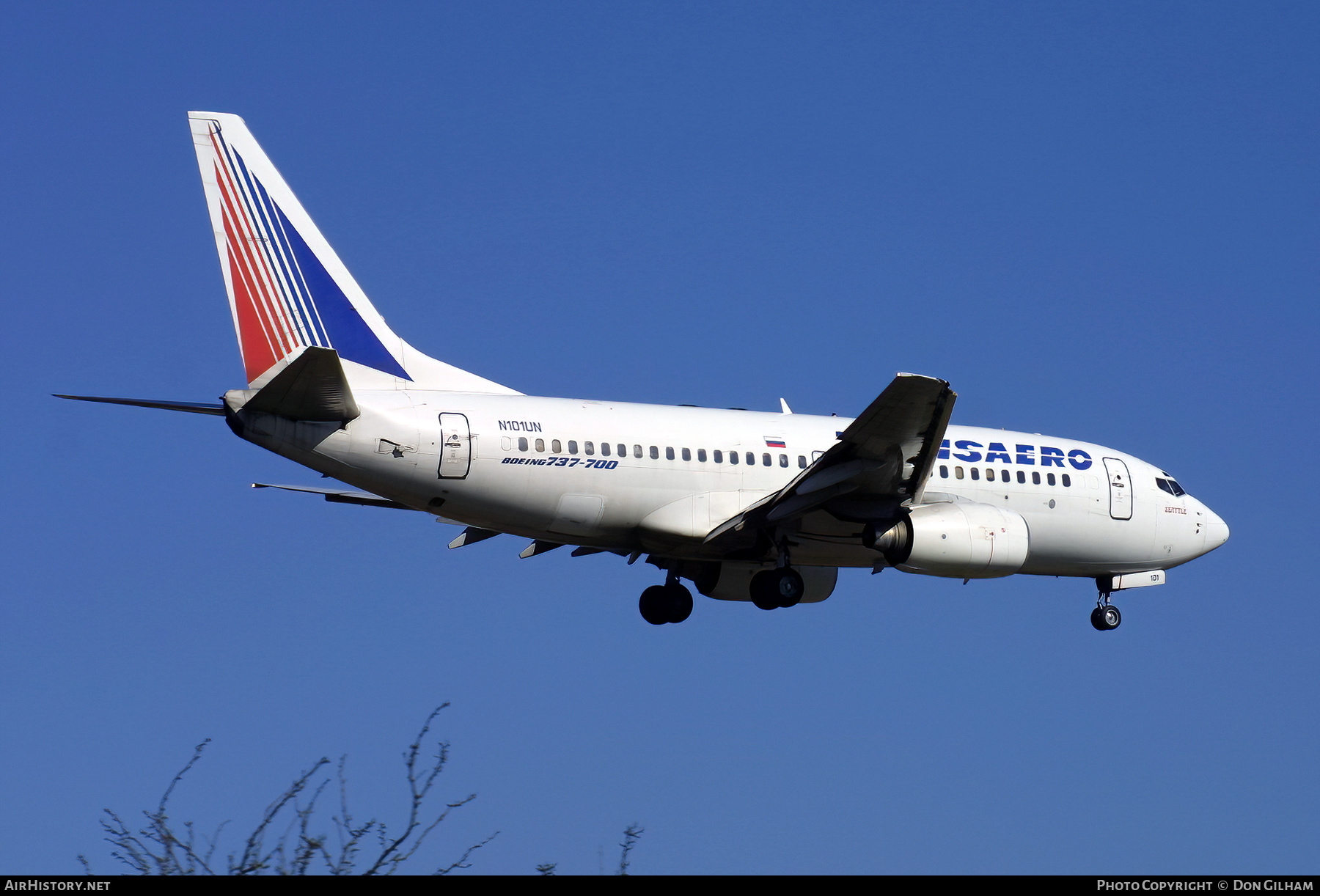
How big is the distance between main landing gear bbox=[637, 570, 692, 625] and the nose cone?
11.9m

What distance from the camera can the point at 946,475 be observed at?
3095cm

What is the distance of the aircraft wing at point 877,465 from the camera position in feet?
84.9

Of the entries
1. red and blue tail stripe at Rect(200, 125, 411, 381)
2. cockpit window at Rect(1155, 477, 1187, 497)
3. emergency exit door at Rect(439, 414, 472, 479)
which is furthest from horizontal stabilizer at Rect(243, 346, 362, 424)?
cockpit window at Rect(1155, 477, 1187, 497)

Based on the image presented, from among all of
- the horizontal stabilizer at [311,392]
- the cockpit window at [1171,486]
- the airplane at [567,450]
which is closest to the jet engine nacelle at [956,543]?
the airplane at [567,450]

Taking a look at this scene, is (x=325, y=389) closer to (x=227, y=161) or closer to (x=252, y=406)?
(x=252, y=406)

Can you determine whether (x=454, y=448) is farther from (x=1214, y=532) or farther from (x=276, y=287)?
(x=1214, y=532)

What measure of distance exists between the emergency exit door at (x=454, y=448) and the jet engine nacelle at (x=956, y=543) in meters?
7.74

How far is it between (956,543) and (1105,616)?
7.03 m

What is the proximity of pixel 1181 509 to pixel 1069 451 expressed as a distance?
3.27 metres

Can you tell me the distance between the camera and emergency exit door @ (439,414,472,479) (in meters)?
26.1

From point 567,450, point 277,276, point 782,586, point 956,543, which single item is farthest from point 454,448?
point 956,543

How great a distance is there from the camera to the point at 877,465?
27.3m
